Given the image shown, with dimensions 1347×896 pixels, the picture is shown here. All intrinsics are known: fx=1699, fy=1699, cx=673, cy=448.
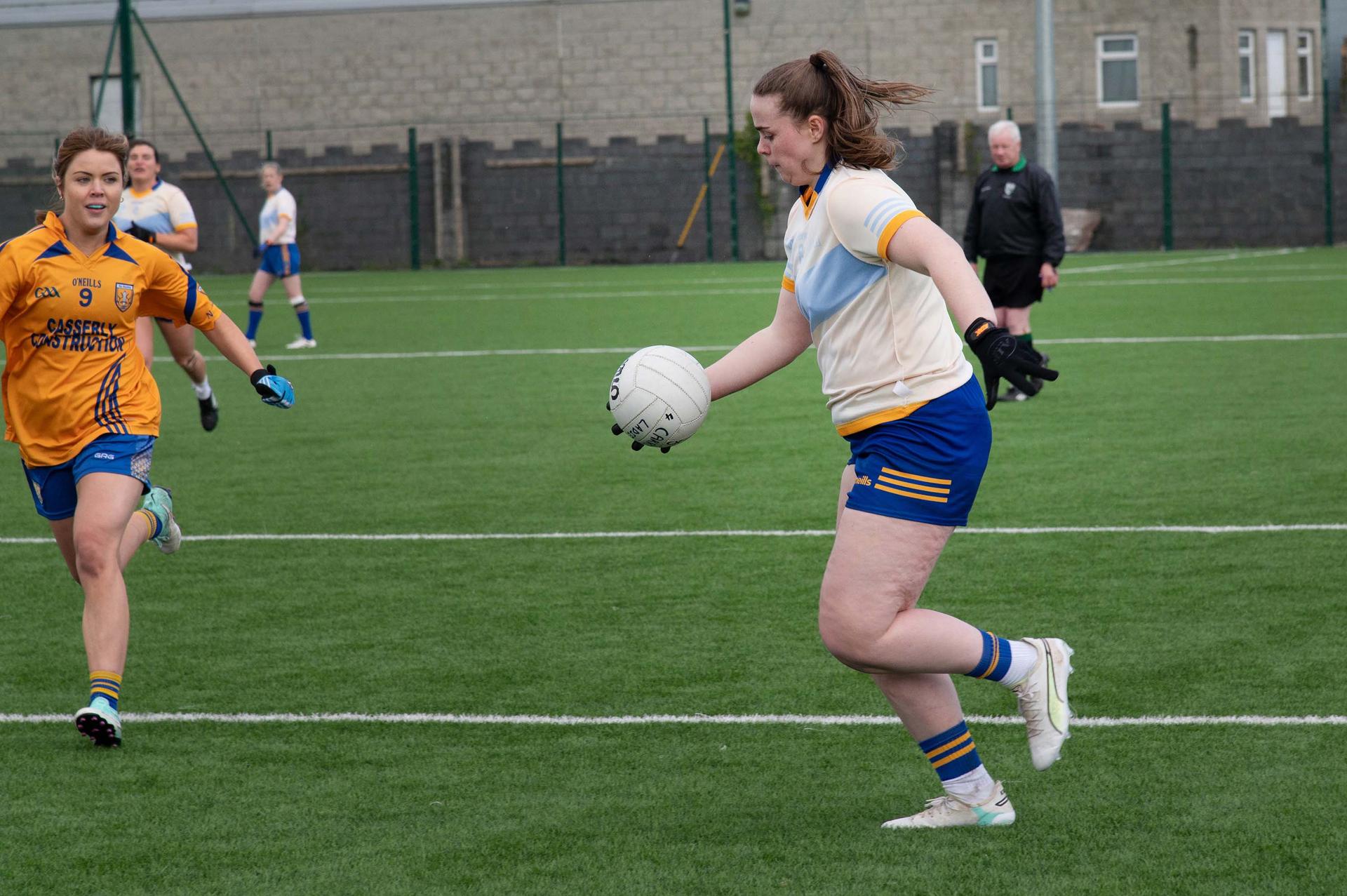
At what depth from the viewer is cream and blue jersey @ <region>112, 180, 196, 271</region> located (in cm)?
1345

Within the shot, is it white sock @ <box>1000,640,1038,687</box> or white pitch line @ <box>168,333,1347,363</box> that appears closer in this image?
white sock @ <box>1000,640,1038,687</box>

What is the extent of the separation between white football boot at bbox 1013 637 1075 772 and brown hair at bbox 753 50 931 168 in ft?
4.20

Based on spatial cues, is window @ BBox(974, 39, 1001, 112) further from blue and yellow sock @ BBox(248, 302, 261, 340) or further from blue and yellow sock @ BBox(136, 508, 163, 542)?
blue and yellow sock @ BBox(136, 508, 163, 542)

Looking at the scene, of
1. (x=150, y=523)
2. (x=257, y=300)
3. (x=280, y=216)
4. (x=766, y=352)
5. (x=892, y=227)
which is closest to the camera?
(x=892, y=227)

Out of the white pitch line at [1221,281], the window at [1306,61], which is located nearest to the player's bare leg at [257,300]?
the white pitch line at [1221,281]

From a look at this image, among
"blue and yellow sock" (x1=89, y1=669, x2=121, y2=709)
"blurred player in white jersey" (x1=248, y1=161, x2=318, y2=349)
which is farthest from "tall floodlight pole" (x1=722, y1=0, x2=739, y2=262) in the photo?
"blue and yellow sock" (x1=89, y1=669, x2=121, y2=709)

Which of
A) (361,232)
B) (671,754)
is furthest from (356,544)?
(361,232)

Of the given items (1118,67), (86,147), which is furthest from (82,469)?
(1118,67)

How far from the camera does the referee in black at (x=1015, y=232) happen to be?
1323 centimetres

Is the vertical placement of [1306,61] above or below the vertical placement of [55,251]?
above

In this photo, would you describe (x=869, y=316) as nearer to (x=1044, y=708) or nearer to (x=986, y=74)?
(x=1044, y=708)

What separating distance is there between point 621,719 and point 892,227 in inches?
83.9

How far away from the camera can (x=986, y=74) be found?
40.4m

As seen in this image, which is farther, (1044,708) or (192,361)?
(192,361)
